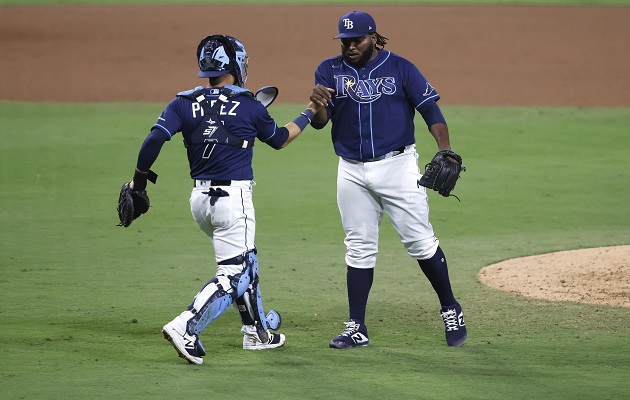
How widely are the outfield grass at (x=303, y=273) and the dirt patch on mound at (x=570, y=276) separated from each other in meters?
0.22

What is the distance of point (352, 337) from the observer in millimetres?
6086

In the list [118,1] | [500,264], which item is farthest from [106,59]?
[500,264]

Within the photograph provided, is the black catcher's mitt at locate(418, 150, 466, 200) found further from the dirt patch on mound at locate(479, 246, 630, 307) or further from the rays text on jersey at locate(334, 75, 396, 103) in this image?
the dirt patch on mound at locate(479, 246, 630, 307)

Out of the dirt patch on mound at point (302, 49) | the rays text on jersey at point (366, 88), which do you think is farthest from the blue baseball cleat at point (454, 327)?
the dirt patch on mound at point (302, 49)

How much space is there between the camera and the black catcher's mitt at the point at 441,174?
5965mm

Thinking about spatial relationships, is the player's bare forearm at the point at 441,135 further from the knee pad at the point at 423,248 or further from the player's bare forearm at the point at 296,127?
the player's bare forearm at the point at 296,127

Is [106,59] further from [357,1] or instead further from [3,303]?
[3,303]

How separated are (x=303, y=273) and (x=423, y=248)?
2445 millimetres

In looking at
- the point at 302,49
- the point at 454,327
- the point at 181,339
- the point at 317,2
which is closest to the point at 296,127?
the point at 181,339

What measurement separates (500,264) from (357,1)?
18.1 metres

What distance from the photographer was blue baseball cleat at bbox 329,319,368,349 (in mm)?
6035

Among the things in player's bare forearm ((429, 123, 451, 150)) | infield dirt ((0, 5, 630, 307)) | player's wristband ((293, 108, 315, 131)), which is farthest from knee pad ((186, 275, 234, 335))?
infield dirt ((0, 5, 630, 307))

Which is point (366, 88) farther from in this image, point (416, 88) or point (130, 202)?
point (130, 202)

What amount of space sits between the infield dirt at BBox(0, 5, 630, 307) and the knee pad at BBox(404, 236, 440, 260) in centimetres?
1194
